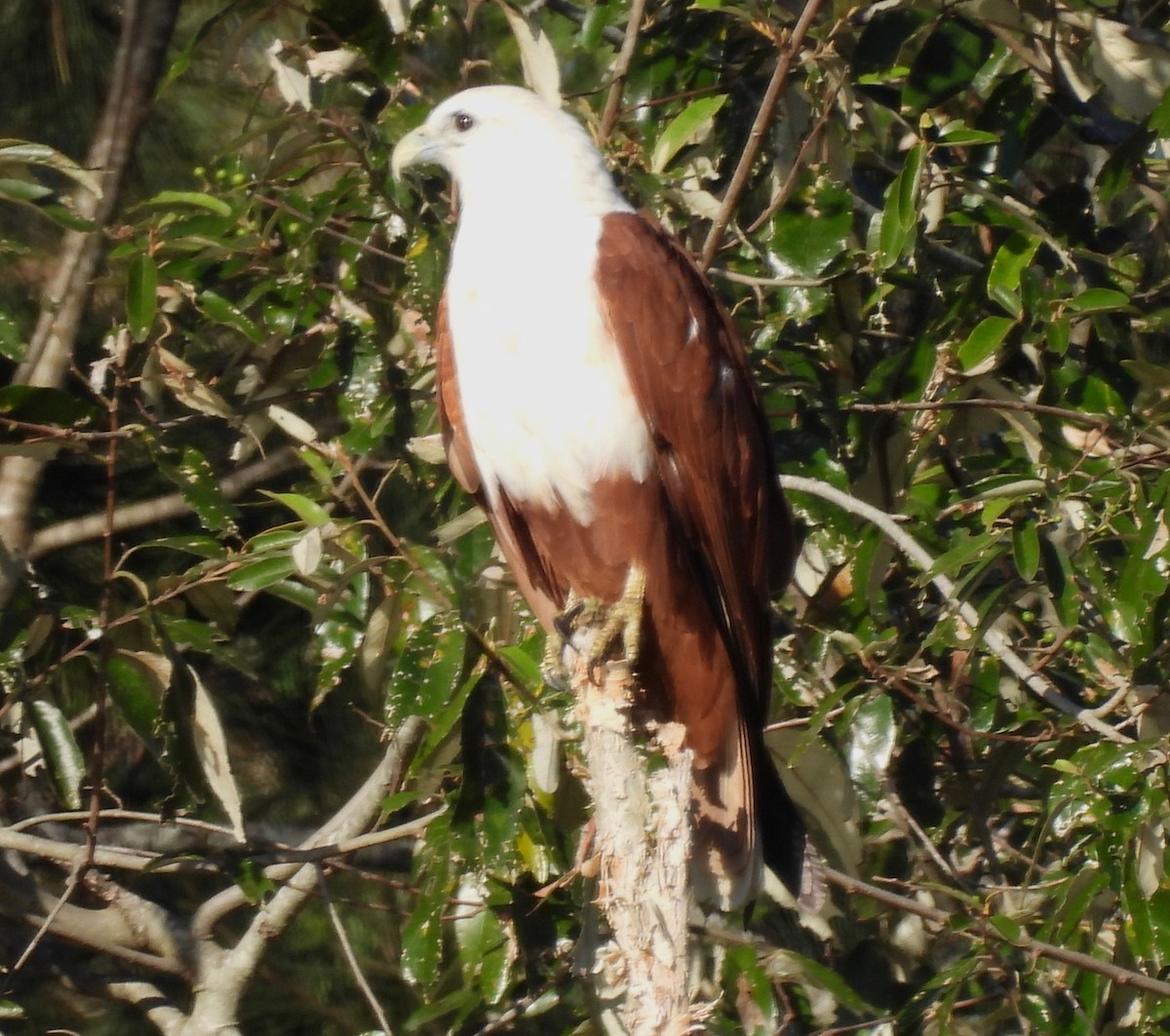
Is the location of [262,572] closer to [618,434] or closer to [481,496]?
[481,496]

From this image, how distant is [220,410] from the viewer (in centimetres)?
303

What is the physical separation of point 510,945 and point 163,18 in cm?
242

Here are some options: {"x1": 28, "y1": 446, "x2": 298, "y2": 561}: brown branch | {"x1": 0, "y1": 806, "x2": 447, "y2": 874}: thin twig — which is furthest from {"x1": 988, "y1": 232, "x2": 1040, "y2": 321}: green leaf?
{"x1": 28, "y1": 446, "x2": 298, "y2": 561}: brown branch

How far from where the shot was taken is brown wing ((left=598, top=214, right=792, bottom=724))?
2752 millimetres

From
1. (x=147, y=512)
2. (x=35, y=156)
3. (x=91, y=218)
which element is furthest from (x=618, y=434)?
(x=147, y=512)

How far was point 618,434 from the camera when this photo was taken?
2.78 meters

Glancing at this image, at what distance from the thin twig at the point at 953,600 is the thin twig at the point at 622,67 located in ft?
2.93

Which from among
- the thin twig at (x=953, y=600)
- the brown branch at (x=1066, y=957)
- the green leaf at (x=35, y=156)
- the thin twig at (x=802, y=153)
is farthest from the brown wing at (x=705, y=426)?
the green leaf at (x=35, y=156)

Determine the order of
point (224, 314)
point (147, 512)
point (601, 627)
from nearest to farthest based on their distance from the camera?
point (601, 627) < point (224, 314) < point (147, 512)

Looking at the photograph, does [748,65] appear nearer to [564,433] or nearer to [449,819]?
[564,433]

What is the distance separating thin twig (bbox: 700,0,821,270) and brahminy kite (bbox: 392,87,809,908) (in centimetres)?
14

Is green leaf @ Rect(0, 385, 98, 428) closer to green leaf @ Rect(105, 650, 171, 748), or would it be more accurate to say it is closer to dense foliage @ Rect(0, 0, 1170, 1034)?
dense foliage @ Rect(0, 0, 1170, 1034)

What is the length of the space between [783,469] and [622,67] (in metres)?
0.94

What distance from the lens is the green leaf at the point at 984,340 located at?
9.31ft
